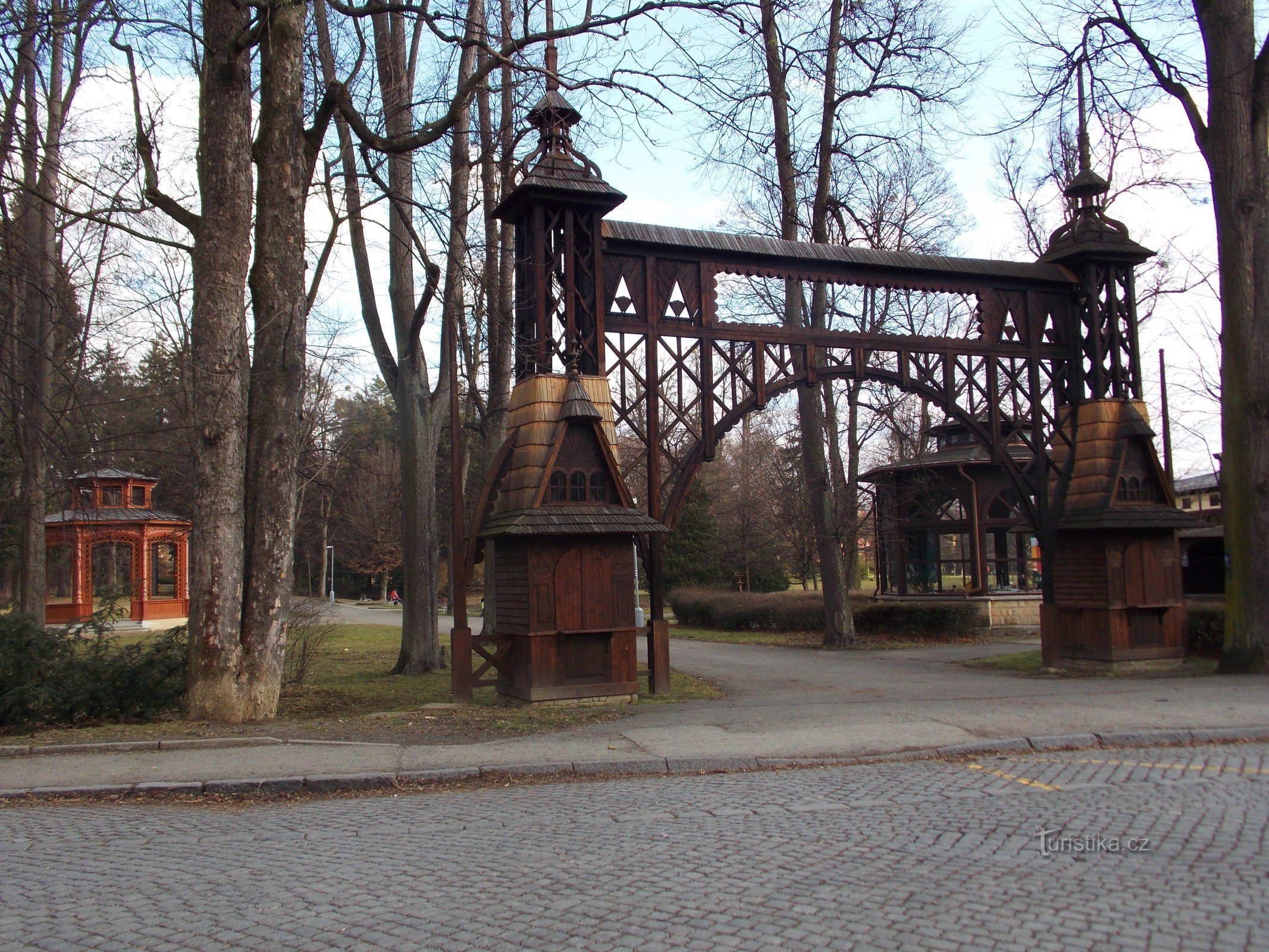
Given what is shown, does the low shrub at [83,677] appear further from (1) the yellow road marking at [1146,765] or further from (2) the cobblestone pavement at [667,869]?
(1) the yellow road marking at [1146,765]

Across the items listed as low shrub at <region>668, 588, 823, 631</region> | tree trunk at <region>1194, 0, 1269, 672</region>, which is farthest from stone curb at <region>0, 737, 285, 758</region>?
low shrub at <region>668, 588, 823, 631</region>

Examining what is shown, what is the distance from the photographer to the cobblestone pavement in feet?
15.0

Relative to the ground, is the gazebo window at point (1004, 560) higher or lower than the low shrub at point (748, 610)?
higher

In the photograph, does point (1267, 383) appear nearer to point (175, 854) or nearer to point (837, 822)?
point (837, 822)

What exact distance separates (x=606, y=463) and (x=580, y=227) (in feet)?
10.7

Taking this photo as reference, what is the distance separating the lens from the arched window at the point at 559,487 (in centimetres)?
1234

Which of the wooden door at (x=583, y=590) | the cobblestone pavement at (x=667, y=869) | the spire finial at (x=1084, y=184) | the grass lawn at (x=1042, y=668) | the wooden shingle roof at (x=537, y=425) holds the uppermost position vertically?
the spire finial at (x=1084, y=184)

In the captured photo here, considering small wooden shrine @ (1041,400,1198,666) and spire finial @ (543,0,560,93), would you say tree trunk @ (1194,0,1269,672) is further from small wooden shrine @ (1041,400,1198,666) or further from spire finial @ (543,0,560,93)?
spire finial @ (543,0,560,93)

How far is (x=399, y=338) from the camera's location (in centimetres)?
1741

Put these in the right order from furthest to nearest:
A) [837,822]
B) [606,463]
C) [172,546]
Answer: [172,546]
[606,463]
[837,822]

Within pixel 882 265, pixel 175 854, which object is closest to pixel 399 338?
pixel 882 265

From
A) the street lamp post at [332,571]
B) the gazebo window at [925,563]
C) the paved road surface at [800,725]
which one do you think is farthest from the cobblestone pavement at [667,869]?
the street lamp post at [332,571]

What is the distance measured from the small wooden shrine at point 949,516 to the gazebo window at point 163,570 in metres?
25.3

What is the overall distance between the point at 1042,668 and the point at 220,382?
13473 mm
